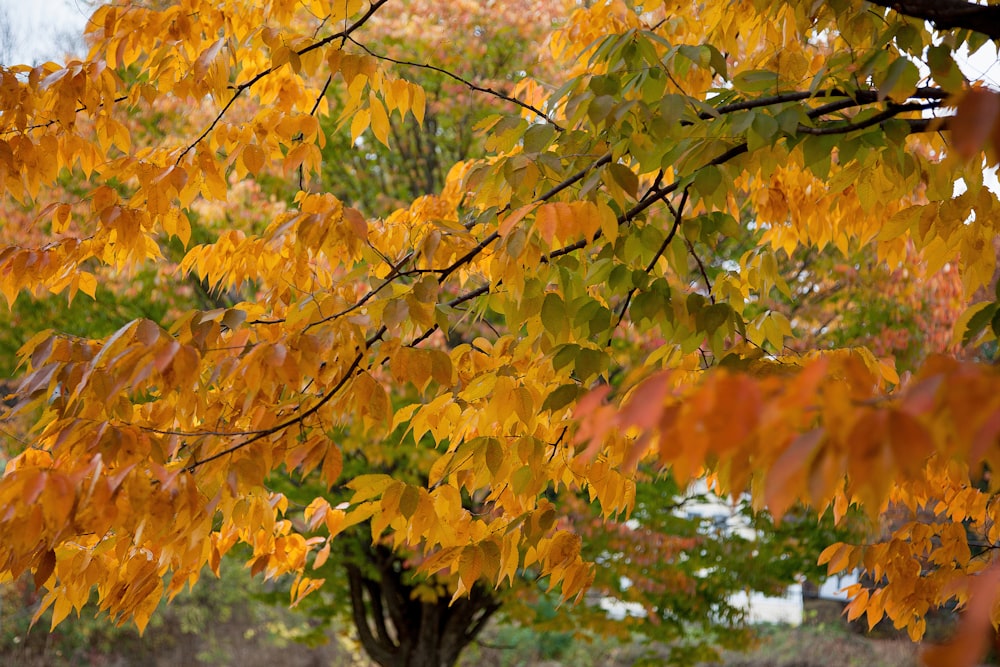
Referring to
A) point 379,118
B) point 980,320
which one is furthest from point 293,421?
point 980,320

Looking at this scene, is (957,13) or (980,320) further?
(980,320)

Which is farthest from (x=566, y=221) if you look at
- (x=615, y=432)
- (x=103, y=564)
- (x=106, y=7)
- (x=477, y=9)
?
(x=477, y=9)

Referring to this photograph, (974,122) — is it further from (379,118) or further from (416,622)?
(416,622)

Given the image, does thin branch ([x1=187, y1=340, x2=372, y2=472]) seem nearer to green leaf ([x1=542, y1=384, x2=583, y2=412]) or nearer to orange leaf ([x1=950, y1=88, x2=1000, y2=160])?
green leaf ([x1=542, y1=384, x2=583, y2=412])

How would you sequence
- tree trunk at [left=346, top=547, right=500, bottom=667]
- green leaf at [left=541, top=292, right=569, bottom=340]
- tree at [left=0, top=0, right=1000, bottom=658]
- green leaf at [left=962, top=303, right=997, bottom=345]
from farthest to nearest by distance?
tree trunk at [left=346, top=547, right=500, bottom=667] → green leaf at [left=541, top=292, right=569, bottom=340] → green leaf at [left=962, top=303, right=997, bottom=345] → tree at [left=0, top=0, right=1000, bottom=658]

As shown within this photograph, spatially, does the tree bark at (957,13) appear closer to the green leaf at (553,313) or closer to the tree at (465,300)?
the tree at (465,300)

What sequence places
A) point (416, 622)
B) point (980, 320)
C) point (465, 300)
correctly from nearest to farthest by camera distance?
point (980, 320), point (465, 300), point (416, 622)

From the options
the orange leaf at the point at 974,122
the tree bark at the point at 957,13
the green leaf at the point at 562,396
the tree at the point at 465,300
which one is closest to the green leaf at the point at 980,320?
the tree at the point at 465,300

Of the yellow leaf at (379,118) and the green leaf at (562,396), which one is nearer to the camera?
the green leaf at (562,396)

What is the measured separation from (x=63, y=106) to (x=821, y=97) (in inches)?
94.8

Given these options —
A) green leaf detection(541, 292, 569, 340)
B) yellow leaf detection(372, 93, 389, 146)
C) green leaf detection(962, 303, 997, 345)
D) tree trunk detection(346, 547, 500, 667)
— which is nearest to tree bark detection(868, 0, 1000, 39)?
green leaf detection(962, 303, 997, 345)

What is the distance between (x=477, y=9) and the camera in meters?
8.50

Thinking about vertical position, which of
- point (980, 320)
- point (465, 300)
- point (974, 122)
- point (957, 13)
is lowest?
point (974, 122)

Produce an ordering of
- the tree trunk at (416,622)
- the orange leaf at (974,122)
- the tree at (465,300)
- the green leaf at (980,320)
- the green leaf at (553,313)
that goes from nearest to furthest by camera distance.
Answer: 1. the orange leaf at (974,122)
2. the tree at (465,300)
3. the green leaf at (980,320)
4. the green leaf at (553,313)
5. the tree trunk at (416,622)
